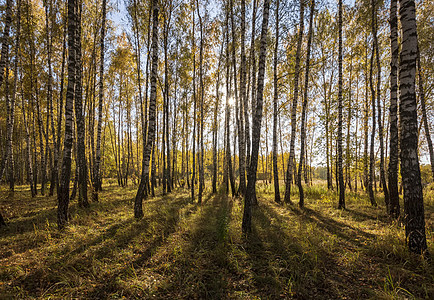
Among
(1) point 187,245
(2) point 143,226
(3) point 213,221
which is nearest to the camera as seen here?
(1) point 187,245

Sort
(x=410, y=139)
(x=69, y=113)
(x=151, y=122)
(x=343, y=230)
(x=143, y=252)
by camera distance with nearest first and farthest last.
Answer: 1. (x=410, y=139)
2. (x=143, y=252)
3. (x=343, y=230)
4. (x=69, y=113)
5. (x=151, y=122)

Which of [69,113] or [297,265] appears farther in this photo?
[69,113]

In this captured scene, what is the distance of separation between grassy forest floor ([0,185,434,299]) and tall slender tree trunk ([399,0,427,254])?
488 mm

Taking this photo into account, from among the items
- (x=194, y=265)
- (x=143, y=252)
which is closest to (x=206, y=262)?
(x=194, y=265)

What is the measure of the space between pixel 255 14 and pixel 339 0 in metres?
4.13

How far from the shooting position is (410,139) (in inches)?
144

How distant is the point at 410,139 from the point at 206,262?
529cm

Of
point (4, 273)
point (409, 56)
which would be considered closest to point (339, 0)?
point (409, 56)

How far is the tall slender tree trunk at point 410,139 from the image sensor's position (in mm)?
3590

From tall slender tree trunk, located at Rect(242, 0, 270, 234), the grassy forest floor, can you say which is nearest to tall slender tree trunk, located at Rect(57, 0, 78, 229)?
the grassy forest floor

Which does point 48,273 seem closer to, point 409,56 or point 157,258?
point 157,258

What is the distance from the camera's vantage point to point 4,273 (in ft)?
10.9

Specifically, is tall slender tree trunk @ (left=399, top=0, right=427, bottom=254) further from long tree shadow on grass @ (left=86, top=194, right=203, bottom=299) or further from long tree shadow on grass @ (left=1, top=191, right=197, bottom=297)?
long tree shadow on grass @ (left=1, top=191, right=197, bottom=297)

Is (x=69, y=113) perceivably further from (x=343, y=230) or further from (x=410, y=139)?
(x=343, y=230)
